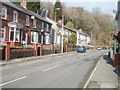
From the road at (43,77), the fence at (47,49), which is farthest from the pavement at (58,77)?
the fence at (47,49)

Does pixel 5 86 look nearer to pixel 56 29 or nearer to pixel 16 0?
pixel 56 29

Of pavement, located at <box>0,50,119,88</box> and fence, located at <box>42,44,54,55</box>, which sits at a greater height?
fence, located at <box>42,44,54,55</box>

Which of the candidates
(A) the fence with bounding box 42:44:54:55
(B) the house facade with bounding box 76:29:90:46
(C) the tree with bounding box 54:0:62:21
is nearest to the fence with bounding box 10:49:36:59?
(A) the fence with bounding box 42:44:54:55

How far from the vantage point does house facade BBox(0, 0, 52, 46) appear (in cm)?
2747

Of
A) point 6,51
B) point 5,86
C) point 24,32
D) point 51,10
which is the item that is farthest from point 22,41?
point 51,10

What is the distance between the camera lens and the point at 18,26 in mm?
29922

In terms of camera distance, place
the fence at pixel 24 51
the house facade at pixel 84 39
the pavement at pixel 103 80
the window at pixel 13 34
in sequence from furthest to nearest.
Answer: the house facade at pixel 84 39, the window at pixel 13 34, the fence at pixel 24 51, the pavement at pixel 103 80

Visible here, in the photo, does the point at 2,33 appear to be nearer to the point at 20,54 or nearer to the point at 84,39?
the point at 20,54

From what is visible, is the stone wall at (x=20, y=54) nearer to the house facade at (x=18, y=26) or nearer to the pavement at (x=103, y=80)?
the house facade at (x=18, y=26)

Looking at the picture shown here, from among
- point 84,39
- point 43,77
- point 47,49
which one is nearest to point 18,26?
point 47,49

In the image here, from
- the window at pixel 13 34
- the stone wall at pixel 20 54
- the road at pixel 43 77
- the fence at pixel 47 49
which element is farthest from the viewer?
the fence at pixel 47 49

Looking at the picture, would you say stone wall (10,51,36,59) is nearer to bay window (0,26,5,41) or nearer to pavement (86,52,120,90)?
bay window (0,26,5,41)

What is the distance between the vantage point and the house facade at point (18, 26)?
90.1 ft

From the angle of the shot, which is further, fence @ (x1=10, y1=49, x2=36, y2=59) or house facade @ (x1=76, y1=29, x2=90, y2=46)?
house facade @ (x1=76, y1=29, x2=90, y2=46)
